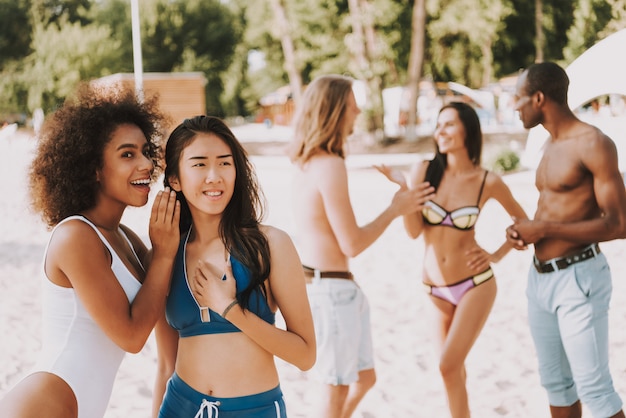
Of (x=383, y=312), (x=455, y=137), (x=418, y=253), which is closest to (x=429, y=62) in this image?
(x=418, y=253)

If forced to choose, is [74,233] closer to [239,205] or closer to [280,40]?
[239,205]

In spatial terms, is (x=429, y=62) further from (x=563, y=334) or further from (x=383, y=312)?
(x=563, y=334)

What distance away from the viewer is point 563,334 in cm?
331

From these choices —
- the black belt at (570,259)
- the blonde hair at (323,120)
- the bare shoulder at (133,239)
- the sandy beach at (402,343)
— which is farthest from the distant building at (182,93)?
the bare shoulder at (133,239)

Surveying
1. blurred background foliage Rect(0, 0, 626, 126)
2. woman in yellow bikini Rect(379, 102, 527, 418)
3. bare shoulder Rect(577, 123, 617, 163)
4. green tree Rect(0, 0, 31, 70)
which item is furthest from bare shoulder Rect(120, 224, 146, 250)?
green tree Rect(0, 0, 31, 70)

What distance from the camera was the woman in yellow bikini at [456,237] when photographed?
143 inches

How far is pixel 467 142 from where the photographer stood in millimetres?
3912

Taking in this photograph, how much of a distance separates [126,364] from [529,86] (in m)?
3.93

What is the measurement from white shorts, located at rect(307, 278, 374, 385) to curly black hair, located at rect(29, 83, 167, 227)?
1265mm

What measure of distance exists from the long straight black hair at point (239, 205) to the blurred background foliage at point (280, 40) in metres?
9.04

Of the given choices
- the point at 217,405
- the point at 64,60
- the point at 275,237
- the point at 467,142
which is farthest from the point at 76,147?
the point at 64,60

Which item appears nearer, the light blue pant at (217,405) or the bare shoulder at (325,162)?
the light blue pant at (217,405)

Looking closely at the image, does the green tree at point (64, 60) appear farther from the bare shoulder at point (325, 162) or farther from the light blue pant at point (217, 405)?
the light blue pant at point (217, 405)

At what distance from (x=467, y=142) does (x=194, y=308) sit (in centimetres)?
229
